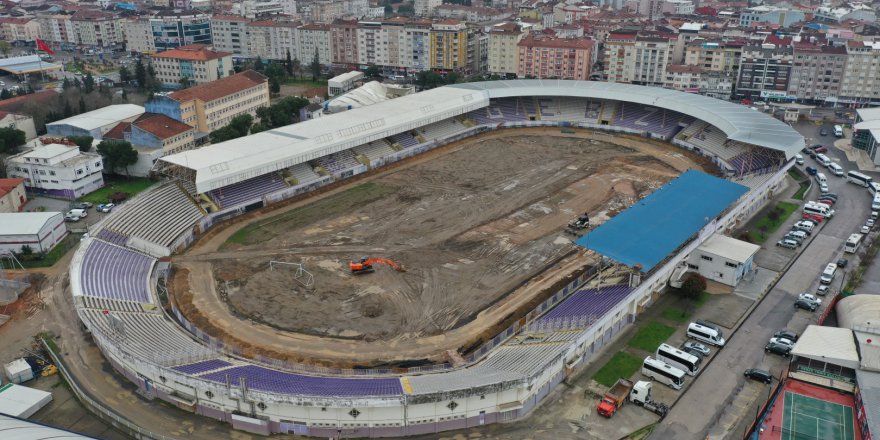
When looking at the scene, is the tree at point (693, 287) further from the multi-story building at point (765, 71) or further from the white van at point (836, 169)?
the multi-story building at point (765, 71)

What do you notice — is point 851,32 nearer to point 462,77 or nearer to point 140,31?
point 462,77

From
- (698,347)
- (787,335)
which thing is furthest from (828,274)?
(698,347)

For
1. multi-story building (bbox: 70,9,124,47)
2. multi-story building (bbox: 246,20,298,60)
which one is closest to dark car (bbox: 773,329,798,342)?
multi-story building (bbox: 246,20,298,60)

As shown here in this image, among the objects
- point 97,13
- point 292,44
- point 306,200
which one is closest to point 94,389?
point 306,200

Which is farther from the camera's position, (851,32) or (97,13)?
(97,13)

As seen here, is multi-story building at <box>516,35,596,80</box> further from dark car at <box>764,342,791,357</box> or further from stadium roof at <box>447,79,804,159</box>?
dark car at <box>764,342,791,357</box>

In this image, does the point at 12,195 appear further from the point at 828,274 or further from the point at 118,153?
the point at 828,274
